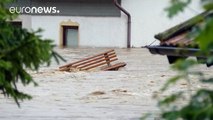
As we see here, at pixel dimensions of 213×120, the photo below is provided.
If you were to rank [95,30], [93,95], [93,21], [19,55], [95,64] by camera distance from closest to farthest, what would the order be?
[19,55] → [93,95] → [95,64] → [95,30] → [93,21]

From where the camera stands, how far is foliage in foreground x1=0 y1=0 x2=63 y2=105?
5113 millimetres

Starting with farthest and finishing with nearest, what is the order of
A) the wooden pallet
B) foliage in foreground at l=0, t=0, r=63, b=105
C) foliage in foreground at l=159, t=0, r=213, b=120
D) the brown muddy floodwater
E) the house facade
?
1. the house facade
2. the wooden pallet
3. the brown muddy floodwater
4. foliage in foreground at l=0, t=0, r=63, b=105
5. foliage in foreground at l=159, t=0, r=213, b=120

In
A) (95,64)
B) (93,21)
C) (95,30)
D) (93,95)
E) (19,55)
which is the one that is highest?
(93,21)

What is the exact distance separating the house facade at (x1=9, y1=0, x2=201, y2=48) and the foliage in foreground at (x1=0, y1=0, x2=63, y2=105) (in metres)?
29.8

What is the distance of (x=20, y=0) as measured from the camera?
123ft

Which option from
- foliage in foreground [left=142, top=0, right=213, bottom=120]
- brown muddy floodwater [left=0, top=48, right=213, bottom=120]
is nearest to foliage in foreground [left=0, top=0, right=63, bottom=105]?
brown muddy floodwater [left=0, top=48, right=213, bottom=120]

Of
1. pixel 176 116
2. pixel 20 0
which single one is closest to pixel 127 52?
pixel 20 0

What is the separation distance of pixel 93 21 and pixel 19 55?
31.4 m

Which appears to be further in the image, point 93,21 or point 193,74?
point 93,21

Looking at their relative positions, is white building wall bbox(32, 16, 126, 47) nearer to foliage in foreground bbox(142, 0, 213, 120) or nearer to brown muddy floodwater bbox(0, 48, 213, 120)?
brown muddy floodwater bbox(0, 48, 213, 120)

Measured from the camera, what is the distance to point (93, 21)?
120 ft

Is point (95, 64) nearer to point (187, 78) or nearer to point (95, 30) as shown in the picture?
point (95, 30)

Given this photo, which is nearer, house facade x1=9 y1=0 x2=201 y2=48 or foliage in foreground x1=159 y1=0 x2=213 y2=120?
foliage in foreground x1=159 y1=0 x2=213 y2=120

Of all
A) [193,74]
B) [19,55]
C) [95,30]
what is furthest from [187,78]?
[95,30]
